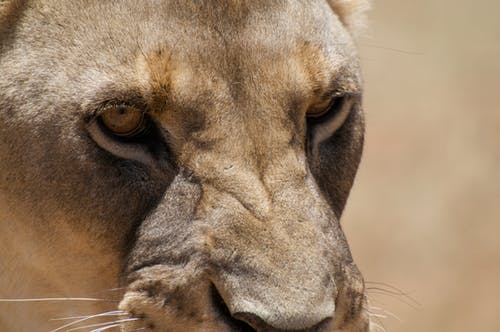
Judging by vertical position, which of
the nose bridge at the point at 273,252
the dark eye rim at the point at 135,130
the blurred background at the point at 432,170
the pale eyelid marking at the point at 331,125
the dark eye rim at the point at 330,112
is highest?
the dark eye rim at the point at 135,130

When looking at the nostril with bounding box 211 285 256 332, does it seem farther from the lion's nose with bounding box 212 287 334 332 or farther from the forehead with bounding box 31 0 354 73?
the forehead with bounding box 31 0 354 73

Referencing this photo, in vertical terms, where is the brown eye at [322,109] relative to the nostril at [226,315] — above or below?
above

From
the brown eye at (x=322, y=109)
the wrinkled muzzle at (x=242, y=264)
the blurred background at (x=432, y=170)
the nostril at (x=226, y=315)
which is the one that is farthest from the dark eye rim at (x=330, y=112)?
the blurred background at (x=432, y=170)

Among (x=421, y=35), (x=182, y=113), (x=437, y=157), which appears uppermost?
(x=182, y=113)

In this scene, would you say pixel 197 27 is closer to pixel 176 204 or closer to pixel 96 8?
pixel 96 8

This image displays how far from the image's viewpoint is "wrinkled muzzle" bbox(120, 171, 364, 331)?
3549mm

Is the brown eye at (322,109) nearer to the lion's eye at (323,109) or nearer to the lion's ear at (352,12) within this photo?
the lion's eye at (323,109)

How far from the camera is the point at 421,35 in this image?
10.6 m

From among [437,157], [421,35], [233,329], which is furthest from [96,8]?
[421,35]

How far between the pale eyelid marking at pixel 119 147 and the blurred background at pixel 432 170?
3960 millimetres

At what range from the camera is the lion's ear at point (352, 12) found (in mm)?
4793

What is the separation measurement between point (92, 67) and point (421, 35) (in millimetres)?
7128

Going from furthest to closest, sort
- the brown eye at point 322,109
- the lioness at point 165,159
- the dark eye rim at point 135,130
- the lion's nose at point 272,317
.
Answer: the brown eye at point 322,109 → the dark eye rim at point 135,130 → the lioness at point 165,159 → the lion's nose at point 272,317

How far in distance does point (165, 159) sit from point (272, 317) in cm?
67
